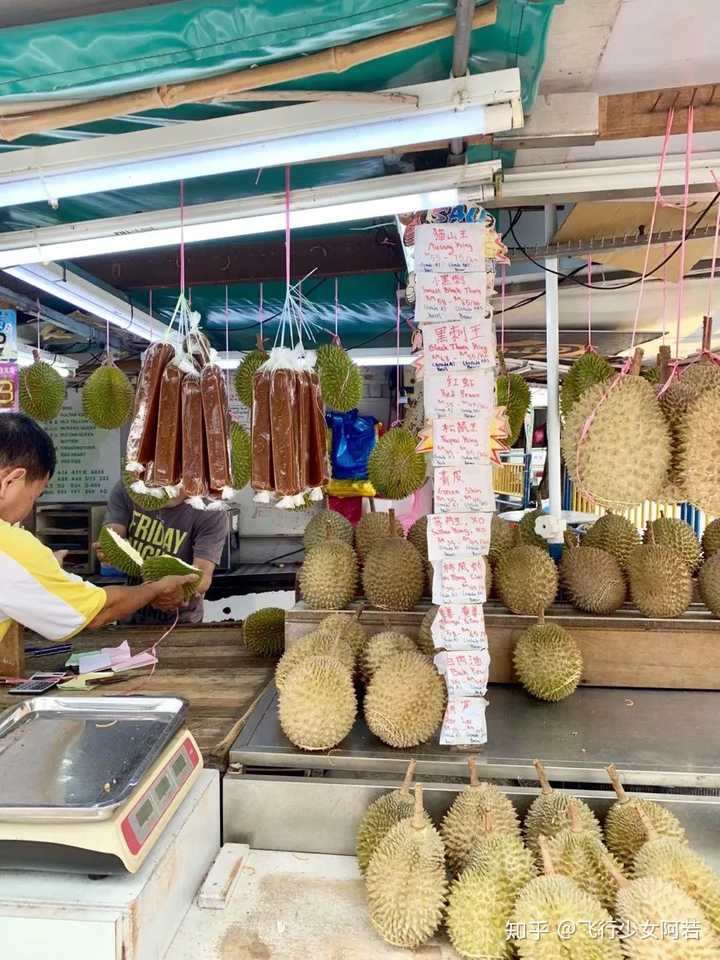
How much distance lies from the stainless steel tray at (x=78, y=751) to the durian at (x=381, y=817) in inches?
20.6

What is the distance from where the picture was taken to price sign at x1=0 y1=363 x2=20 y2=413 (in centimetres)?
370

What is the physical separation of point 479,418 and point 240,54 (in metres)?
1.02

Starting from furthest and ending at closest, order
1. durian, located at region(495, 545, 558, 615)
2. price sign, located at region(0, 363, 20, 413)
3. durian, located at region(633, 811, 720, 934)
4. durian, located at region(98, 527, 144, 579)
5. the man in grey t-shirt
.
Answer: the man in grey t-shirt < price sign, located at region(0, 363, 20, 413) < durian, located at region(98, 527, 144, 579) < durian, located at region(495, 545, 558, 615) < durian, located at region(633, 811, 720, 934)

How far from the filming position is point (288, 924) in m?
1.41

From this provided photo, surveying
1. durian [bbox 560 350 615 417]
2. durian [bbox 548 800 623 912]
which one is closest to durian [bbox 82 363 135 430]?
durian [bbox 560 350 615 417]

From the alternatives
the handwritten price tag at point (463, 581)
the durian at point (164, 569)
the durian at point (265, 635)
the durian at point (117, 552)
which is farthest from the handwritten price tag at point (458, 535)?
the durian at point (117, 552)

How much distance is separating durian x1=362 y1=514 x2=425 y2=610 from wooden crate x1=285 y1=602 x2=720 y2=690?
2.5 inches

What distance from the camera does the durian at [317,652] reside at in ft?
6.15

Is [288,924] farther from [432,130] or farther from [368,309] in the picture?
[368,309]

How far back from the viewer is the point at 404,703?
174 cm

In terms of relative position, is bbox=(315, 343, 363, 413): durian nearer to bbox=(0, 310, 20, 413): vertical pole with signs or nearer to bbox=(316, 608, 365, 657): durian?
bbox=(316, 608, 365, 657): durian

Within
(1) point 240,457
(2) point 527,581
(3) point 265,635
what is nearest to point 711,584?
(2) point 527,581

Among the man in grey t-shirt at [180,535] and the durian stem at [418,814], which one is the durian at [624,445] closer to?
the durian stem at [418,814]

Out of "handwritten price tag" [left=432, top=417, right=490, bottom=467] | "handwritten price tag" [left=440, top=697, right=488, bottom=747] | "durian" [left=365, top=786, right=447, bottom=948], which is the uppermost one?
"handwritten price tag" [left=432, top=417, right=490, bottom=467]
